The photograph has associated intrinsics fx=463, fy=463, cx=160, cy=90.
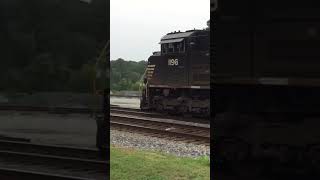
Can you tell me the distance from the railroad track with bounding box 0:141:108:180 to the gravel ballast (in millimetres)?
4681

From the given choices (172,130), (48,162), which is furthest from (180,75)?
(48,162)

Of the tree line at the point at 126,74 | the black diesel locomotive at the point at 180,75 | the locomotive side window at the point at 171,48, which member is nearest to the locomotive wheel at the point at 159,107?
the black diesel locomotive at the point at 180,75

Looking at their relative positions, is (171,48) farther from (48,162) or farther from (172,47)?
(48,162)

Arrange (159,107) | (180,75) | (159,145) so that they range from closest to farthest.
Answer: (159,145), (180,75), (159,107)

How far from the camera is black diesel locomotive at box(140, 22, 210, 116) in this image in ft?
56.2

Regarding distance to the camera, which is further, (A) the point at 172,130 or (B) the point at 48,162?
(A) the point at 172,130

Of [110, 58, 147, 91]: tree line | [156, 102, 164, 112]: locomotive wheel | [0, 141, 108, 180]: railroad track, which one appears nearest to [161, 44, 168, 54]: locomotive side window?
[156, 102, 164, 112]: locomotive wheel

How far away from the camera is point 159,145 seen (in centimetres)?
998

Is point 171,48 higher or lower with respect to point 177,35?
lower

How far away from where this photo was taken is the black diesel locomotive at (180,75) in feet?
56.2
